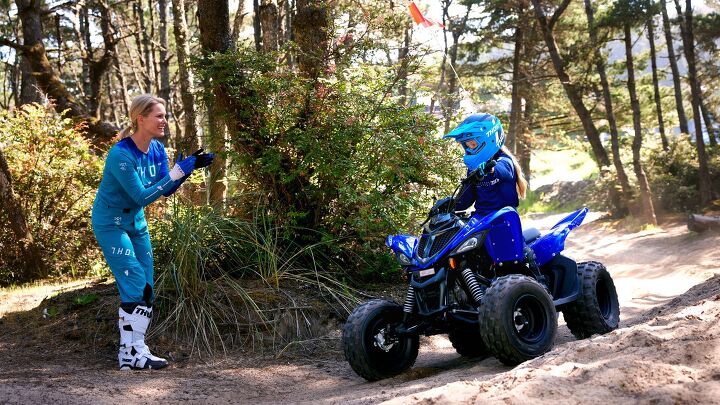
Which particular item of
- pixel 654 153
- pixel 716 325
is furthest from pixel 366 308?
pixel 654 153

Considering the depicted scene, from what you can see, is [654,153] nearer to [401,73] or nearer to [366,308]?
[401,73]

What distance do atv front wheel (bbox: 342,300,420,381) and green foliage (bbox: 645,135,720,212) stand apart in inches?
646

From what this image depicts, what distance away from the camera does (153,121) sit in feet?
20.1

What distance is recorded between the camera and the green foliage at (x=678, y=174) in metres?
20.2

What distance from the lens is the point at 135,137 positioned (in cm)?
619

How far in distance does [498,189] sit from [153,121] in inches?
113

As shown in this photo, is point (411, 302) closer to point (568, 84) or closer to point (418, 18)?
point (418, 18)

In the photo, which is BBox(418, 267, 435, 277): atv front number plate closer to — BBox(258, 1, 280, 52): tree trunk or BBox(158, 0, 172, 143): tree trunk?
BBox(258, 1, 280, 52): tree trunk

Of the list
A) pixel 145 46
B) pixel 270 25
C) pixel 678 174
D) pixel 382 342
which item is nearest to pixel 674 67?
pixel 678 174

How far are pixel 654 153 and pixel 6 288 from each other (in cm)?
1842

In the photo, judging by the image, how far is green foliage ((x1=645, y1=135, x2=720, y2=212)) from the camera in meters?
20.2

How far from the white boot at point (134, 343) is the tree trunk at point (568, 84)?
17836mm

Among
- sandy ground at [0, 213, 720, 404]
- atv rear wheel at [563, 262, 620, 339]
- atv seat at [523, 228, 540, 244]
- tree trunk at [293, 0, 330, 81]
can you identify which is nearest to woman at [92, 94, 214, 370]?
sandy ground at [0, 213, 720, 404]

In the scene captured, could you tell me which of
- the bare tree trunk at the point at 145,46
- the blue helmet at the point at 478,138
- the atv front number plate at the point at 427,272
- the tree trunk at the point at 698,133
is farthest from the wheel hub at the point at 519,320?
the bare tree trunk at the point at 145,46
